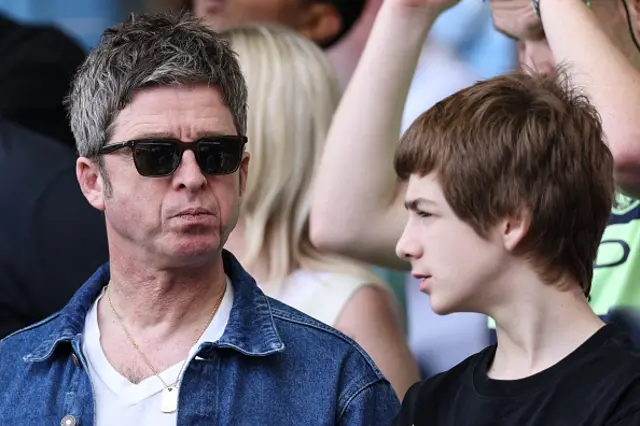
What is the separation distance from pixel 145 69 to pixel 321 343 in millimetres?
644

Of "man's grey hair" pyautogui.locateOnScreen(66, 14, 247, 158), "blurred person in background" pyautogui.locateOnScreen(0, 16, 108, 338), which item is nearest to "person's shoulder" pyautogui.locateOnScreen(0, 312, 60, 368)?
"man's grey hair" pyautogui.locateOnScreen(66, 14, 247, 158)

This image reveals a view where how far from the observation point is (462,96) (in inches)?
101

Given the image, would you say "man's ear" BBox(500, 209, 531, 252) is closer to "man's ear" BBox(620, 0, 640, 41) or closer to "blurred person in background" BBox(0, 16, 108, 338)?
"man's ear" BBox(620, 0, 640, 41)

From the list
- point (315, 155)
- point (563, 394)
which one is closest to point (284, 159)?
point (315, 155)

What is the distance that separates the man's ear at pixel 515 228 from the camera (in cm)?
242

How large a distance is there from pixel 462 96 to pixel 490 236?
0.29 metres

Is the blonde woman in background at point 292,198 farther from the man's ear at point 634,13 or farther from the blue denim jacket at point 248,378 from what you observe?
the man's ear at point 634,13

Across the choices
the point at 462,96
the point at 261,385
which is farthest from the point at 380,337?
the point at 462,96

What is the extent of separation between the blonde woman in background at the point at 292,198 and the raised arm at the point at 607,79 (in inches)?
35.8

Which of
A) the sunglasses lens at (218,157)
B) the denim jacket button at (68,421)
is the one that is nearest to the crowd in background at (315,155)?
the sunglasses lens at (218,157)

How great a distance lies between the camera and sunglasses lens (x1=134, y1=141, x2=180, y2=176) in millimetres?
2699

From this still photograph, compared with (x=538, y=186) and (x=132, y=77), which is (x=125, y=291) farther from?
(x=538, y=186)

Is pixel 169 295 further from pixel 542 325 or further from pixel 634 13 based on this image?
pixel 634 13

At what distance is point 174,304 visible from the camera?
278 cm
